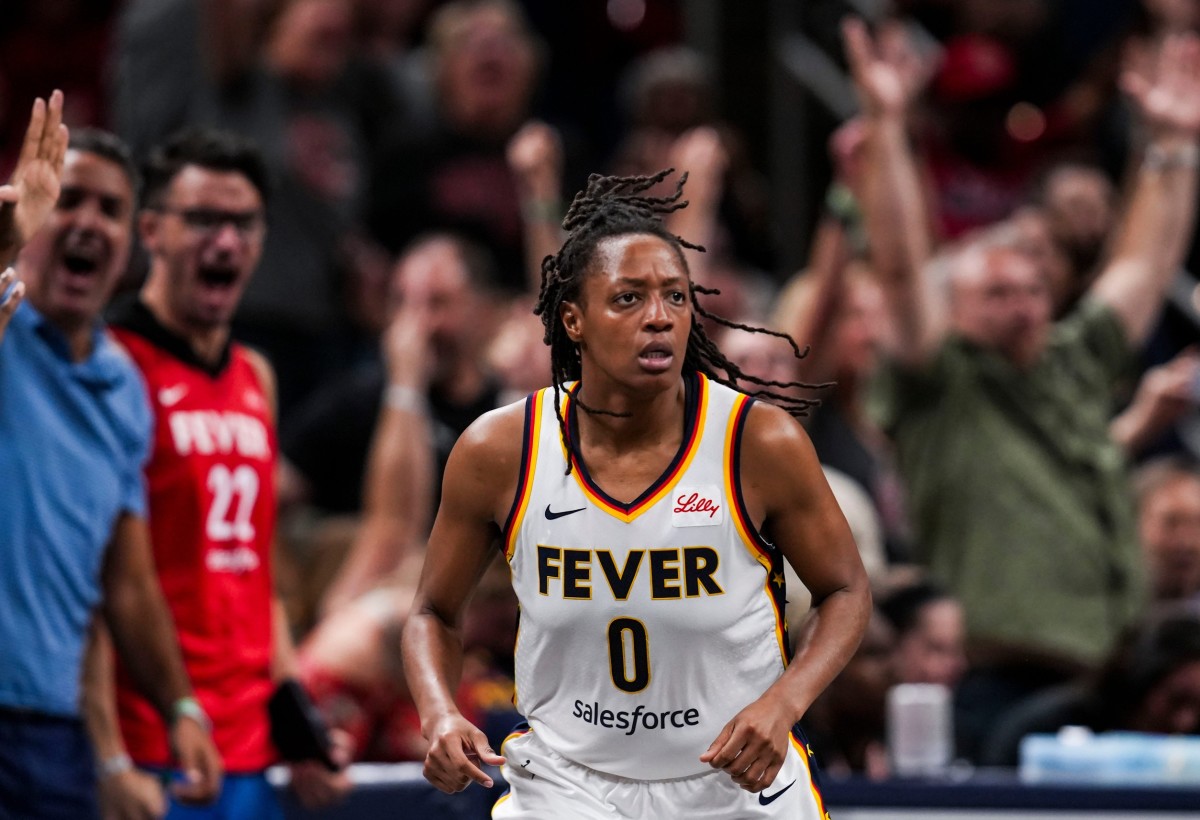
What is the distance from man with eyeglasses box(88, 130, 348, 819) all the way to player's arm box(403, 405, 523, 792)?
4.07 feet

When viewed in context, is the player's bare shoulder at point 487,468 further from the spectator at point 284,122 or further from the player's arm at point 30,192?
the spectator at point 284,122

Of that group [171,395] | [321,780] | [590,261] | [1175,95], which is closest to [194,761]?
[321,780]

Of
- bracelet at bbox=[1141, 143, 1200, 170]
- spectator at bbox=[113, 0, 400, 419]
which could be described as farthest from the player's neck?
spectator at bbox=[113, 0, 400, 419]

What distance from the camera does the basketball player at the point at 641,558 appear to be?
357 centimetres

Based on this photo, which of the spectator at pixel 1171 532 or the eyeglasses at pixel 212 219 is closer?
the eyeglasses at pixel 212 219

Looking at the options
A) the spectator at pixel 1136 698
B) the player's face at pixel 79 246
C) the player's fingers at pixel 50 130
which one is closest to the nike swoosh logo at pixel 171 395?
the player's face at pixel 79 246

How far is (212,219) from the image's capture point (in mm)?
4930

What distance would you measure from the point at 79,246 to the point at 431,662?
1475 mm

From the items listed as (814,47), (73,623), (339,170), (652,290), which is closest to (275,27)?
(339,170)

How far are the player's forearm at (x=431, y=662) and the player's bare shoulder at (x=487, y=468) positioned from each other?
0.88 ft

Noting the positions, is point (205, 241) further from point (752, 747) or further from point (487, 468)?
point (752, 747)

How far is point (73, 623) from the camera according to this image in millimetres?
4422

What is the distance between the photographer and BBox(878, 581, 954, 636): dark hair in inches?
247

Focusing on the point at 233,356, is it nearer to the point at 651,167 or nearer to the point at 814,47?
the point at 651,167
